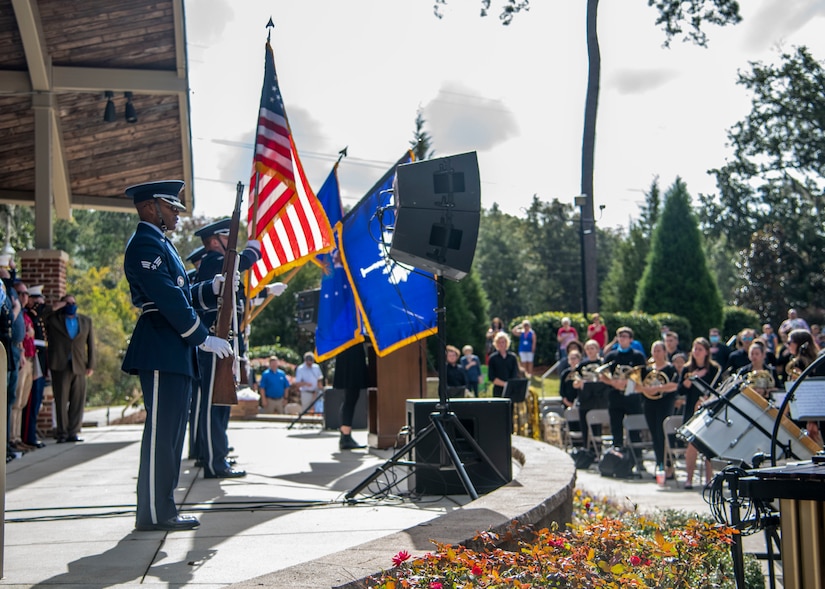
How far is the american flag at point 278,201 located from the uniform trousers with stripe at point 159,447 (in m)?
2.79

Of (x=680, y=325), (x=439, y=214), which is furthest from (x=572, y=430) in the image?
(x=680, y=325)

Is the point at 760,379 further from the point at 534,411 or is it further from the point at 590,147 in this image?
the point at 590,147

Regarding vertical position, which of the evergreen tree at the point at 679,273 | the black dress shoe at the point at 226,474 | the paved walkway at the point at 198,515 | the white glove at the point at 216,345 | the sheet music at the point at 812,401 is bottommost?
the paved walkway at the point at 198,515

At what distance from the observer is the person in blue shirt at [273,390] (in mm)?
21766

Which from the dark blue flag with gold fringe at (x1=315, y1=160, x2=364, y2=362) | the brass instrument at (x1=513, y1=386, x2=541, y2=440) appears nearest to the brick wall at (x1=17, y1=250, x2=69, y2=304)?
the dark blue flag with gold fringe at (x1=315, y1=160, x2=364, y2=362)

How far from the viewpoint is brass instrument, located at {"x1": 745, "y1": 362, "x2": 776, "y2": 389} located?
33.7 feet

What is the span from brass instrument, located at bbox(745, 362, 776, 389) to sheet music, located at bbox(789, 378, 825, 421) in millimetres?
4153

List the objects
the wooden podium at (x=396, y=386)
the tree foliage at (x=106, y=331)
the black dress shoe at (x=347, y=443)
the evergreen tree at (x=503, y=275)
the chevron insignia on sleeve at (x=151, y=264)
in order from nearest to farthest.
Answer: the chevron insignia on sleeve at (x=151, y=264) < the wooden podium at (x=396, y=386) < the black dress shoe at (x=347, y=443) < the tree foliage at (x=106, y=331) < the evergreen tree at (x=503, y=275)

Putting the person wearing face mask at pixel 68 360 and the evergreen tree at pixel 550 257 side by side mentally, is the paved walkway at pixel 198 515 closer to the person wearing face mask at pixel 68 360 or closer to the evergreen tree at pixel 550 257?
the person wearing face mask at pixel 68 360

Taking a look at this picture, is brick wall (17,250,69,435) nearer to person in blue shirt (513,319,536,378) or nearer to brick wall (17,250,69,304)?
brick wall (17,250,69,304)

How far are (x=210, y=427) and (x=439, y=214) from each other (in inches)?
113

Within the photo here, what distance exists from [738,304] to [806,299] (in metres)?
2.69

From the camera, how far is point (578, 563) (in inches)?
146

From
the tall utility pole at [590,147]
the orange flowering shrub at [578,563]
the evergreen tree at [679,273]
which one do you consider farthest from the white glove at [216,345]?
the evergreen tree at [679,273]
